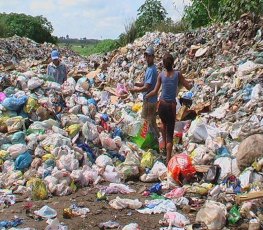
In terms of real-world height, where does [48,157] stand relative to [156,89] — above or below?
below

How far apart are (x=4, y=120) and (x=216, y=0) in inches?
507

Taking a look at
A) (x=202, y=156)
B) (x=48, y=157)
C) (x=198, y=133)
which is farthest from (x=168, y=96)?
(x=48, y=157)

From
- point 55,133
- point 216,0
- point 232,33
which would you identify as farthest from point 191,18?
point 55,133

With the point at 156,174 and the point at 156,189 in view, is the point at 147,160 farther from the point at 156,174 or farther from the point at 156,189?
the point at 156,189

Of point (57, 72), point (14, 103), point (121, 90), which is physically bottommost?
point (121, 90)

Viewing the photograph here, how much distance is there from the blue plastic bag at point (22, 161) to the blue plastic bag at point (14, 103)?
1151mm

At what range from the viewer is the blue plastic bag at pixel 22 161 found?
20.1ft

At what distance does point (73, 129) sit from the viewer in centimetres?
690

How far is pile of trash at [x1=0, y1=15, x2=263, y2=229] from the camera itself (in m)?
5.11

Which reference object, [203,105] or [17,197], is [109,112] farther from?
[17,197]

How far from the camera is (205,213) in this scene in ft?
15.0

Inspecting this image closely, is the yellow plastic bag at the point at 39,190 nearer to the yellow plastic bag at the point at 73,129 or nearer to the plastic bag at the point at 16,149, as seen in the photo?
the plastic bag at the point at 16,149

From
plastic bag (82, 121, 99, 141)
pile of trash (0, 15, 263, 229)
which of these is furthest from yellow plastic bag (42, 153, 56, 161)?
plastic bag (82, 121, 99, 141)

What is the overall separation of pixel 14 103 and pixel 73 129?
96 centimetres
